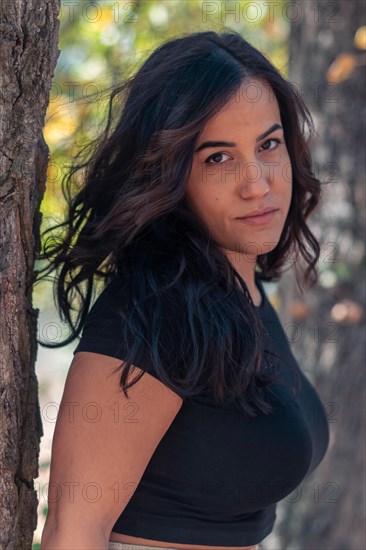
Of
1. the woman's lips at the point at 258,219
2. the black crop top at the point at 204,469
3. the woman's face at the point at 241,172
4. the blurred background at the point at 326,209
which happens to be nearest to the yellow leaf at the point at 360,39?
the blurred background at the point at 326,209

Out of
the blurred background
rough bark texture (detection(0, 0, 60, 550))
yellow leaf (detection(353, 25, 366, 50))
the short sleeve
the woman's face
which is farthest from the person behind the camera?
the blurred background

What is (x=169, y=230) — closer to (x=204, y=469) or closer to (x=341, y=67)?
(x=204, y=469)

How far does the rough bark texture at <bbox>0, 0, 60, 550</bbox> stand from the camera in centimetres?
153

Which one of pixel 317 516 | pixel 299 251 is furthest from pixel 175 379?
pixel 317 516

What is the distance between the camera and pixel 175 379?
166 centimetres

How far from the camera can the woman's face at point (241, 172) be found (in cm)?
195

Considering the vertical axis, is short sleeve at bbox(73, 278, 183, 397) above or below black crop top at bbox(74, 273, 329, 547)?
above

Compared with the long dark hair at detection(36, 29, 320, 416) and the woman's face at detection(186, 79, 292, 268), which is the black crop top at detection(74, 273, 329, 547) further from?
the woman's face at detection(186, 79, 292, 268)

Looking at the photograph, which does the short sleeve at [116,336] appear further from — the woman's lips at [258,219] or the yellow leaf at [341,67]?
the yellow leaf at [341,67]

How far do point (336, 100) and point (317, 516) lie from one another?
1.72 m

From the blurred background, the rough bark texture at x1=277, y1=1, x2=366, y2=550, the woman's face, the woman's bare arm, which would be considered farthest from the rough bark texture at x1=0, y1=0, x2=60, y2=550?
the rough bark texture at x1=277, y1=1, x2=366, y2=550

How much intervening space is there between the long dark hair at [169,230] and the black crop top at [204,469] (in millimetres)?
51

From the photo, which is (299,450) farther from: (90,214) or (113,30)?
(113,30)

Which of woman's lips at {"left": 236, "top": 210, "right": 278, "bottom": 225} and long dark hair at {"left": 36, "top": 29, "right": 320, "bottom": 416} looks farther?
woman's lips at {"left": 236, "top": 210, "right": 278, "bottom": 225}
